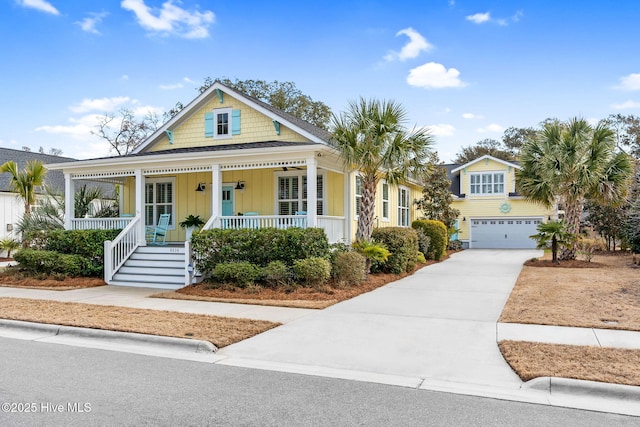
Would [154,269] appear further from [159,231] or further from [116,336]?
[116,336]

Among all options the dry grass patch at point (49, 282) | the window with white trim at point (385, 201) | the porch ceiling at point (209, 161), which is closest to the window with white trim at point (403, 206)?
the window with white trim at point (385, 201)

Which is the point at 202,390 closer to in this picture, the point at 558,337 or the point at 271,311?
the point at 271,311

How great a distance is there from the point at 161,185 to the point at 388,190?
910cm

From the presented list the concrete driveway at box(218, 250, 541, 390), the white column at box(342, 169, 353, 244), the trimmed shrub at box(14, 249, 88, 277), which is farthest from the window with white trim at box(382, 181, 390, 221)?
the trimmed shrub at box(14, 249, 88, 277)

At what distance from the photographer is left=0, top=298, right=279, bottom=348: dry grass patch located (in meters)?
7.64

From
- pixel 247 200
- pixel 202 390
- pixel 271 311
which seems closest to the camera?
pixel 202 390

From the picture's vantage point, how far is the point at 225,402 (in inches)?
189

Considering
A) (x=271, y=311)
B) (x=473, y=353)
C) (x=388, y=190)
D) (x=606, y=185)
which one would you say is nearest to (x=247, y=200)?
(x=388, y=190)

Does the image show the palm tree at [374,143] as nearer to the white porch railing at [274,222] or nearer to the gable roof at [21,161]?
the white porch railing at [274,222]

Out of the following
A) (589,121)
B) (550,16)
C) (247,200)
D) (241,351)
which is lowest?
(241,351)

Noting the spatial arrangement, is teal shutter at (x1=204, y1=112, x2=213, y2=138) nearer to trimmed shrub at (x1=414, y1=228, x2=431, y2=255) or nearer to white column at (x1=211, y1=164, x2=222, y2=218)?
white column at (x1=211, y1=164, x2=222, y2=218)

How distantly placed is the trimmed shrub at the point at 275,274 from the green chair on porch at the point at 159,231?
6.26 m

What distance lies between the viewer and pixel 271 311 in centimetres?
985

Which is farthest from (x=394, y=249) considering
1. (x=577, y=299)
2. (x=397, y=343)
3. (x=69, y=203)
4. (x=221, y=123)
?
(x=69, y=203)
